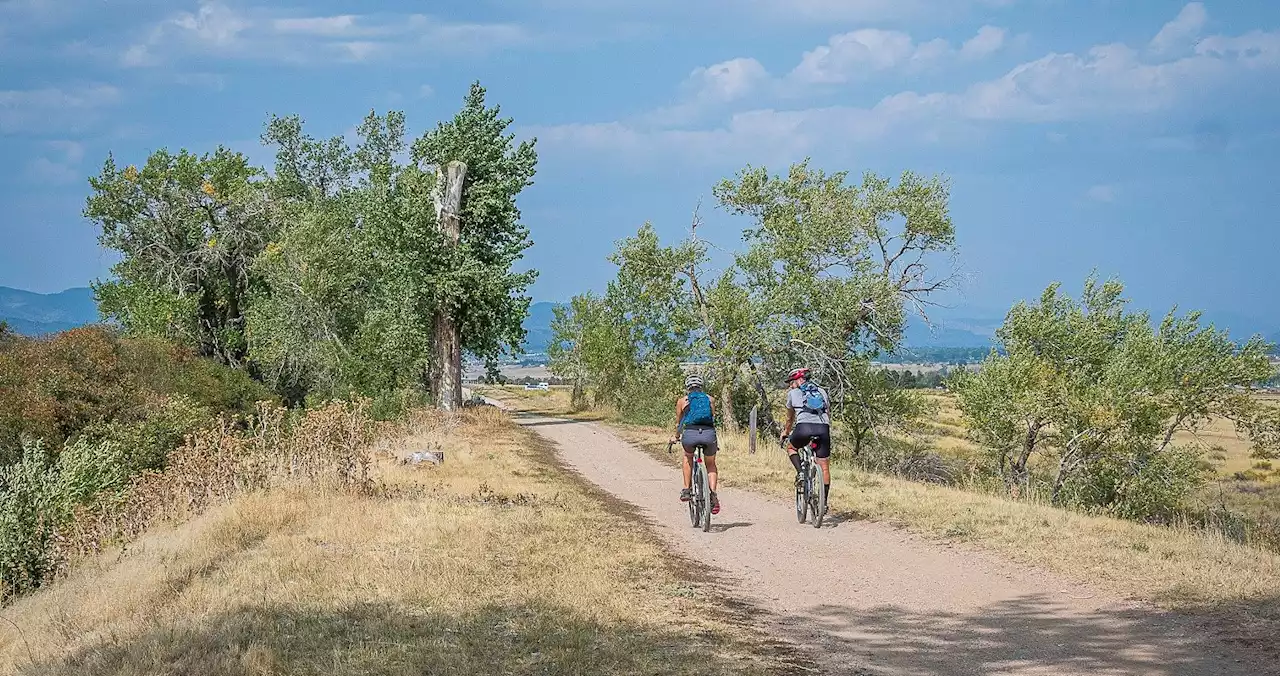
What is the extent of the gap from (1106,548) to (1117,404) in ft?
62.2

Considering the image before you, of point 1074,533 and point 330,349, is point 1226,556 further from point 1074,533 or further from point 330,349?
point 330,349

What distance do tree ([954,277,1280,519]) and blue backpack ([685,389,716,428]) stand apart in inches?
618

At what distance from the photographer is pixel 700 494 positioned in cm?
1385

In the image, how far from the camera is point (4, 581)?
15930 millimetres

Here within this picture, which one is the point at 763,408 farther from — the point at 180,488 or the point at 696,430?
the point at 180,488

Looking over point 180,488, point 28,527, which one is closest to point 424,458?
point 180,488

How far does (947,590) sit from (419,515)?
20.7ft

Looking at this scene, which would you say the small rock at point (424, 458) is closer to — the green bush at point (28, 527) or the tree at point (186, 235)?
the green bush at point (28, 527)

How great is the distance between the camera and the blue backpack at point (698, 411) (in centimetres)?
1380

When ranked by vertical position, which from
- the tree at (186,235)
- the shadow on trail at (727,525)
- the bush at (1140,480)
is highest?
the tree at (186,235)

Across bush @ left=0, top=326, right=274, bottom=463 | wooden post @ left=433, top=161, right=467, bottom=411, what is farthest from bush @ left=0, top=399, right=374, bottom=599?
wooden post @ left=433, top=161, right=467, bottom=411

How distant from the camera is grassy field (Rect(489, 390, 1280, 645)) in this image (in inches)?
340

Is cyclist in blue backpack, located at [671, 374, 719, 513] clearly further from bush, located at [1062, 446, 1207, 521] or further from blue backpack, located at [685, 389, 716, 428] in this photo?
bush, located at [1062, 446, 1207, 521]

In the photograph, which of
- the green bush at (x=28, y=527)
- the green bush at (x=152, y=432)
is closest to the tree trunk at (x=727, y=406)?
the green bush at (x=152, y=432)
